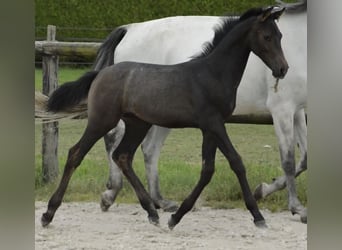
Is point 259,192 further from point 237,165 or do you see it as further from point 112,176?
A: point 112,176

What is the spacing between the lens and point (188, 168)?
3.42 metres

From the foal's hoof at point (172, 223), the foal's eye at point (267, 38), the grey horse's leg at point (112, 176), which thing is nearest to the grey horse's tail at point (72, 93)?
the grey horse's leg at point (112, 176)

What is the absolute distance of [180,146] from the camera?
341cm

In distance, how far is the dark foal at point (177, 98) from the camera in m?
3.21

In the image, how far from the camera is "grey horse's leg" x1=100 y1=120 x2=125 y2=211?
3.43 metres

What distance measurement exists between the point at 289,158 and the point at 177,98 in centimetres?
70

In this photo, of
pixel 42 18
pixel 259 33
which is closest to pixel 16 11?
pixel 42 18

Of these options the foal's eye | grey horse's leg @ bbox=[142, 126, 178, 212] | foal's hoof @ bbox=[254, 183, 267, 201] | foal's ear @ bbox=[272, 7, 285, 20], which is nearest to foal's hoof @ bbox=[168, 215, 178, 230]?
grey horse's leg @ bbox=[142, 126, 178, 212]

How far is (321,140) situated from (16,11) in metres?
1.28

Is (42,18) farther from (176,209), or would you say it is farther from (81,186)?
(176,209)

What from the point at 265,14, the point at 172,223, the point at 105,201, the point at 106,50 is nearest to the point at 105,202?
the point at 105,201

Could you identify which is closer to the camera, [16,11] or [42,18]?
[16,11]

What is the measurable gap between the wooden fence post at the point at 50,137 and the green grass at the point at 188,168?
2.5 inches

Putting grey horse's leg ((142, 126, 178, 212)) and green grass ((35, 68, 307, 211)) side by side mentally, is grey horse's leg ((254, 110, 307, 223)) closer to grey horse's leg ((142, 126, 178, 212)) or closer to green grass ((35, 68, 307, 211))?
green grass ((35, 68, 307, 211))
